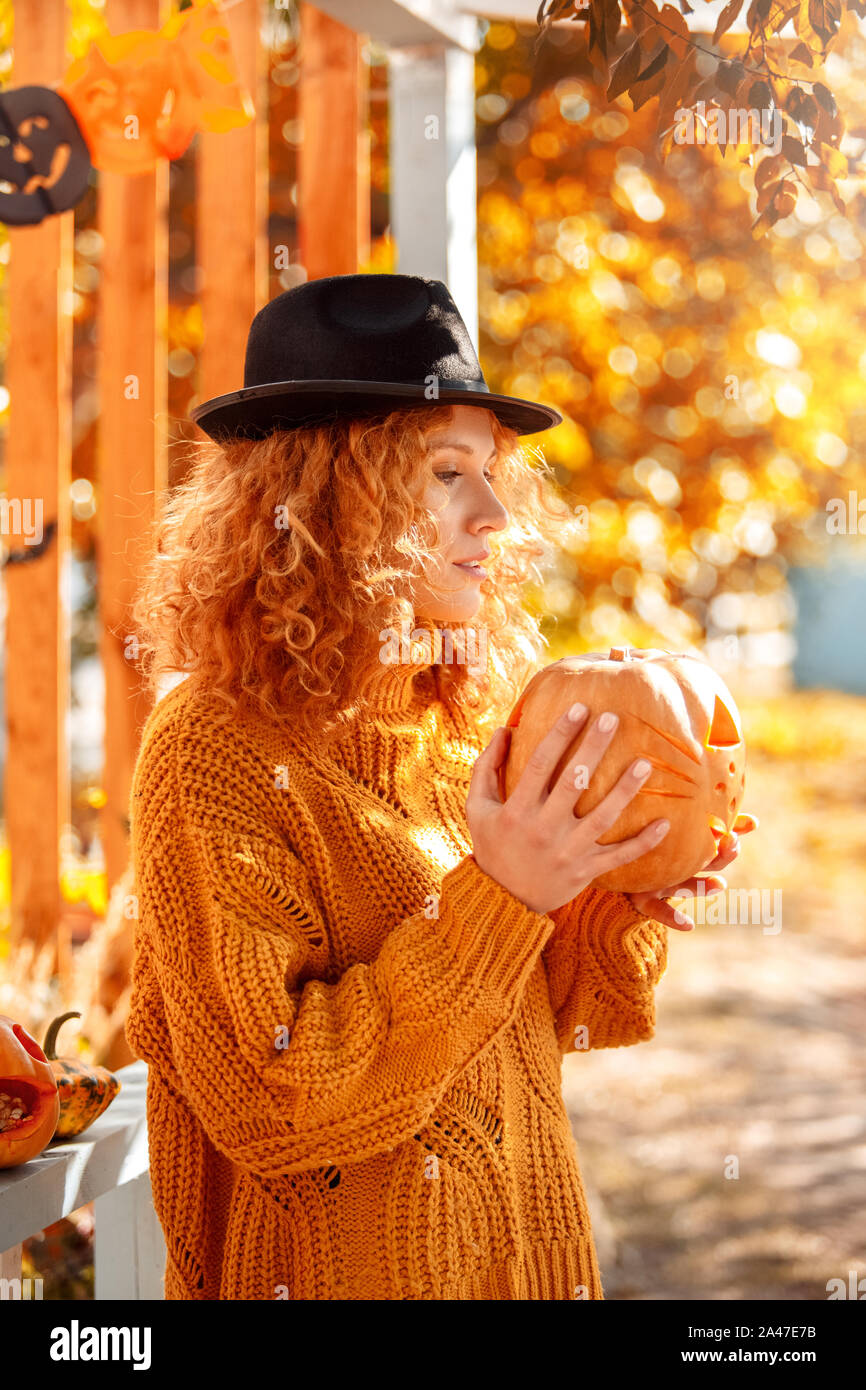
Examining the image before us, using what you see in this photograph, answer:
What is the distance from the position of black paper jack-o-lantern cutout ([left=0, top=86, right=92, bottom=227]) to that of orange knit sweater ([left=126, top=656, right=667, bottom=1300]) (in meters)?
1.17

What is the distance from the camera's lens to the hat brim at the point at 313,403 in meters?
1.40

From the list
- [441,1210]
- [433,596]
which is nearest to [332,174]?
[433,596]

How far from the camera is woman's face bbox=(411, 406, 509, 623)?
4.82 ft

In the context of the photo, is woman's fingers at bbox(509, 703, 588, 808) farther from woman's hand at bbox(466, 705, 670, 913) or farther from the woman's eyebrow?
the woman's eyebrow

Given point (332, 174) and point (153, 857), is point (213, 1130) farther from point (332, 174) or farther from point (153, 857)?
point (332, 174)

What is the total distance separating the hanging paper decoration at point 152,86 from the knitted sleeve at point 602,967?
1528 mm

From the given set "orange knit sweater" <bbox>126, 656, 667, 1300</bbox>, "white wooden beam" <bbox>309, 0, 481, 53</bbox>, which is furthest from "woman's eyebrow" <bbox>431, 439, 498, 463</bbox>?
"white wooden beam" <bbox>309, 0, 481, 53</bbox>

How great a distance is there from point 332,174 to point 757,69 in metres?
1.30

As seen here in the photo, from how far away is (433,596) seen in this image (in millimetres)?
1470

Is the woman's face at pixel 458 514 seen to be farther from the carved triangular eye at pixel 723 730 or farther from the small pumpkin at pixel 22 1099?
the small pumpkin at pixel 22 1099
